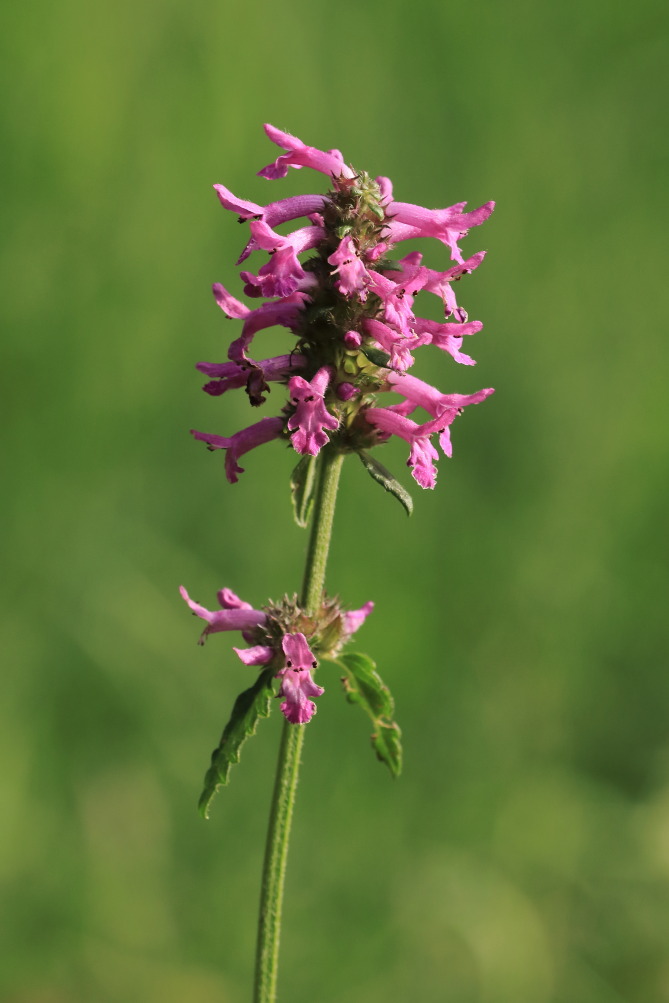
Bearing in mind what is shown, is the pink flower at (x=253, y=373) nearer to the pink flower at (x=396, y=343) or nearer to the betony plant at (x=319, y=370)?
the betony plant at (x=319, y=370)

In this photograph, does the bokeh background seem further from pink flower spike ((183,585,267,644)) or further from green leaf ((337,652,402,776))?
pink flower spike ((183,585,267,644))

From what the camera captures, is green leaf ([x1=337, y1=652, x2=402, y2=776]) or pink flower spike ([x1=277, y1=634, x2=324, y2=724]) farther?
green leaf ([x1=337, y1=652, x2=402, y2=776])

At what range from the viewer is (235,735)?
8.38 ft

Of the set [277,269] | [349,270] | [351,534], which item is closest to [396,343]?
[349,270]

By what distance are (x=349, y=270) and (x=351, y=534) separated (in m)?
3.56

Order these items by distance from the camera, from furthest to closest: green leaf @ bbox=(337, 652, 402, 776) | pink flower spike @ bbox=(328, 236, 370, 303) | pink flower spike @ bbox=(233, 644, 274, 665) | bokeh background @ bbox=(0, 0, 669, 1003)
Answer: bokeh background @ bbox=(0, 0, 669, 1003) < green leaf @ bbox=(337, 652, 402, 776) < pink flower spike @ bbox=(233, 644, 274, 665) < pink flower spike @ bbox=(328, 236, 370, 303)

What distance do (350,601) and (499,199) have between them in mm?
2998

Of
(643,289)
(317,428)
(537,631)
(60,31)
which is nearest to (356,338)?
(317,428)

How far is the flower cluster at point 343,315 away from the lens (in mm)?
2475

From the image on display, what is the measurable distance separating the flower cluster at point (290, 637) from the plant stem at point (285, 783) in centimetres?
10

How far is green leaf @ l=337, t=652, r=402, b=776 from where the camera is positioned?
2852 millimetres

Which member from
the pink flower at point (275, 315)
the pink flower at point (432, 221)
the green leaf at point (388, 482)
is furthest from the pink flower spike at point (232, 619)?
the pink flower at point (432, 221)

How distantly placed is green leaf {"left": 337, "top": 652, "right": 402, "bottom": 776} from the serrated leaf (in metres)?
0.73

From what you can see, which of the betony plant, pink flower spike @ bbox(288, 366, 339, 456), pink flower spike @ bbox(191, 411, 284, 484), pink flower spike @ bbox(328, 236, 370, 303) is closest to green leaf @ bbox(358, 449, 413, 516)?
the betony plant
